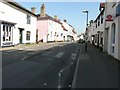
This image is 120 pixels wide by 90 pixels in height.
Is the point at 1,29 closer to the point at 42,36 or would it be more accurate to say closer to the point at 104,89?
the point at 104,89

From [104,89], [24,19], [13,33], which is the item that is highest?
[24,19]

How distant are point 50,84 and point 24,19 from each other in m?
32.6

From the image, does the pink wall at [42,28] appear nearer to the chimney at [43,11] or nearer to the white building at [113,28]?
the chimney at [43,11]

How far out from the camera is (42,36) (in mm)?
61938

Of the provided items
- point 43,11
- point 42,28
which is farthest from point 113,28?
point 43,11

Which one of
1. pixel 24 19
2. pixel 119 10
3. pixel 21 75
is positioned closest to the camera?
pixel 21 75

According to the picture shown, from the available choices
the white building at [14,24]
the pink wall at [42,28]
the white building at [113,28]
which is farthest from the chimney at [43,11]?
the white building at [113,28]

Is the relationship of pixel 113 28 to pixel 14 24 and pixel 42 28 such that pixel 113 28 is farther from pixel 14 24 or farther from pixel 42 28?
pixel 42 28

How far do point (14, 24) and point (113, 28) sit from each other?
1642 centimetres

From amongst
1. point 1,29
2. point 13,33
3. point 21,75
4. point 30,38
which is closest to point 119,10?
point 21,75

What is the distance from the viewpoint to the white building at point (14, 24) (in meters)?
31.2

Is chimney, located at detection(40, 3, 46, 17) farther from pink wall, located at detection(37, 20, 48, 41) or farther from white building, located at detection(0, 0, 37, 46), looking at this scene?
white building, located at detection(0, 0, 37, 46)

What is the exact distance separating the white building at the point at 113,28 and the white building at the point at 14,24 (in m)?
13.3

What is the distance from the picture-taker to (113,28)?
23.3 m
